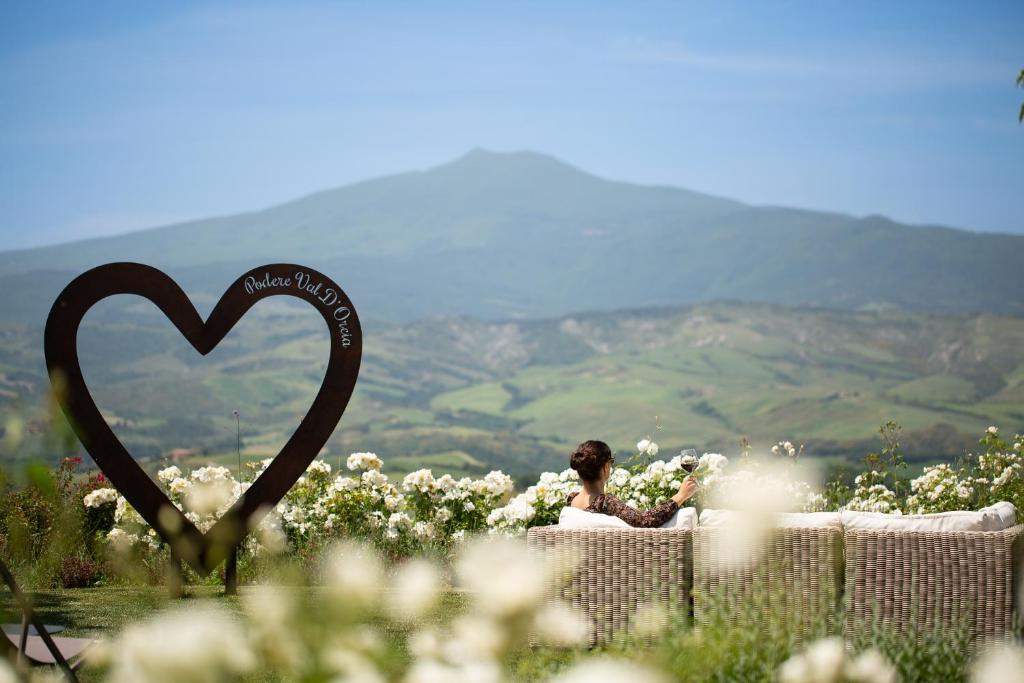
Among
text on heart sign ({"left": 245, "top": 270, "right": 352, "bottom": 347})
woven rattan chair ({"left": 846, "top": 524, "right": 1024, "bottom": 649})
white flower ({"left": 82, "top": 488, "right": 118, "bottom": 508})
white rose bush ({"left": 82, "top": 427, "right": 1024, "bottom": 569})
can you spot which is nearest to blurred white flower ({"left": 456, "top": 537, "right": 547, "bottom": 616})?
woven rattan chair ({"left": 846, "top": 524, "right": 1024, "bottom": 649})

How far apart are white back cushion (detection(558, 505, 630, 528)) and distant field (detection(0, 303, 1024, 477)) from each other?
221 feet

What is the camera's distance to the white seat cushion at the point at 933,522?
519 cm

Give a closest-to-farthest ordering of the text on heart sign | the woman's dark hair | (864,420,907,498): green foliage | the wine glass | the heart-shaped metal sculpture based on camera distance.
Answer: the woman's dark hair, the wine glass, the heart-shaped metal sculpture, the text on heart sign, (864,420,907,498): green foliage

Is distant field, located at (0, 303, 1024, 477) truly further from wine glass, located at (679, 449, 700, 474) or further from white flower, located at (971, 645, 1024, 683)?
white flower, located at (971, 645, 1024, 683)

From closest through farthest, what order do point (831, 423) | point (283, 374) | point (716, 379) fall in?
point (831, 423), point (716, 379), point (283, 374)

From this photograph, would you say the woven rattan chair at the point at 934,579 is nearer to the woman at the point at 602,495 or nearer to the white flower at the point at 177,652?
the woman at the point at 602,495

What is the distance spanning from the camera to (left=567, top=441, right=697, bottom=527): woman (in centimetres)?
557

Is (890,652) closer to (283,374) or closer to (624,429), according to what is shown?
(624,429)

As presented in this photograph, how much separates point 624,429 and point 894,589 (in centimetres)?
11423

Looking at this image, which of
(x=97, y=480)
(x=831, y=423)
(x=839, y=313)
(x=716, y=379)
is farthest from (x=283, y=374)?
(x=97, y=480)

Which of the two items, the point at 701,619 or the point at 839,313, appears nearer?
the point at 701,619

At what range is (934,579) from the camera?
5.09m

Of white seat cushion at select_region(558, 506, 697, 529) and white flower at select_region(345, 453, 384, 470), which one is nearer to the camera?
white seat cushion at select_region(558, 506, 697, 529)

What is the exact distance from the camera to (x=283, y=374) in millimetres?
163000
